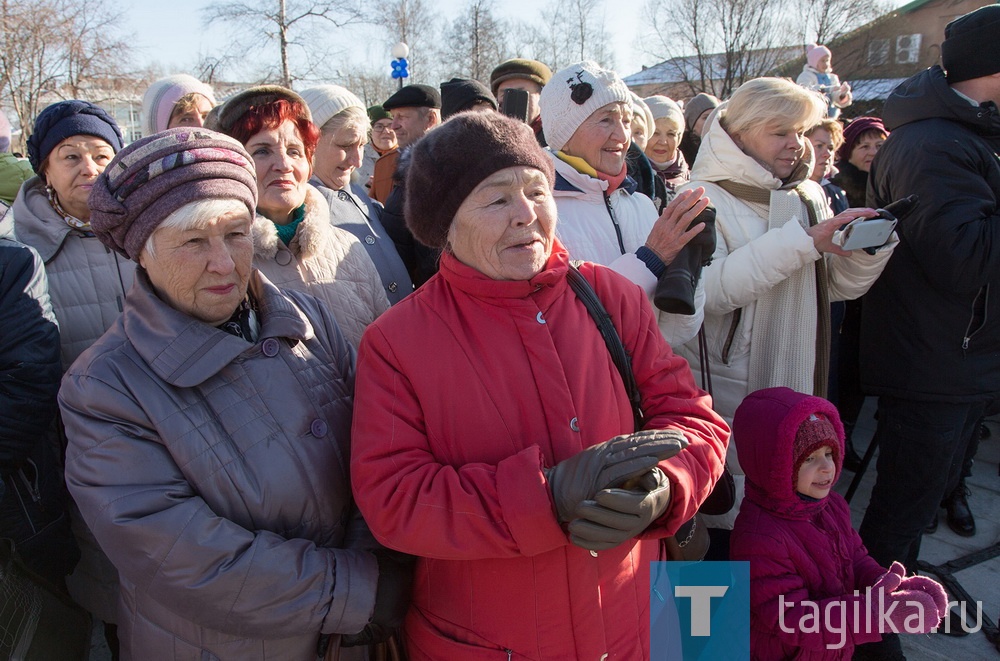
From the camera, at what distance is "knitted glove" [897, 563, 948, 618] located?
6.62 feet

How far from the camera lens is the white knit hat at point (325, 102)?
279cm

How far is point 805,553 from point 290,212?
224 centimetres

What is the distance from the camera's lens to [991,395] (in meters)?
2.74

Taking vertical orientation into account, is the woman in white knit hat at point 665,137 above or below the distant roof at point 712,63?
below

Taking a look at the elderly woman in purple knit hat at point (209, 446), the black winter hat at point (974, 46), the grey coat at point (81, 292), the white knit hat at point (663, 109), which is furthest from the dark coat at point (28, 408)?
the white knit hat at point (663, 109)

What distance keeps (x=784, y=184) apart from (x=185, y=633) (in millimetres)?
2743

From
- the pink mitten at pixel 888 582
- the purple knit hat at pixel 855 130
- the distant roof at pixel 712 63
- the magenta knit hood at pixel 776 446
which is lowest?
the pink mitten at pixel 888 582

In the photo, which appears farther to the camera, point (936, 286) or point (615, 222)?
point (936, 286)

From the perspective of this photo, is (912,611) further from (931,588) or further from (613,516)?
(613,516)

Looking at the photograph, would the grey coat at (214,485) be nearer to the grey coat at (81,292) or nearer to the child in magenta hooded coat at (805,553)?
the grey coat at (81,292)

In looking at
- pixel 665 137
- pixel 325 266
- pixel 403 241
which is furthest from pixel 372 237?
pixel 665 137

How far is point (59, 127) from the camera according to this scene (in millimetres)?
2512

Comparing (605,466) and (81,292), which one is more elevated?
(81,292)

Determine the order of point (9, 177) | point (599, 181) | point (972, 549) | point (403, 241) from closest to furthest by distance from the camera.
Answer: point (599, 181) → point (403, 241) → point (972, 549) → point (9, 177)
